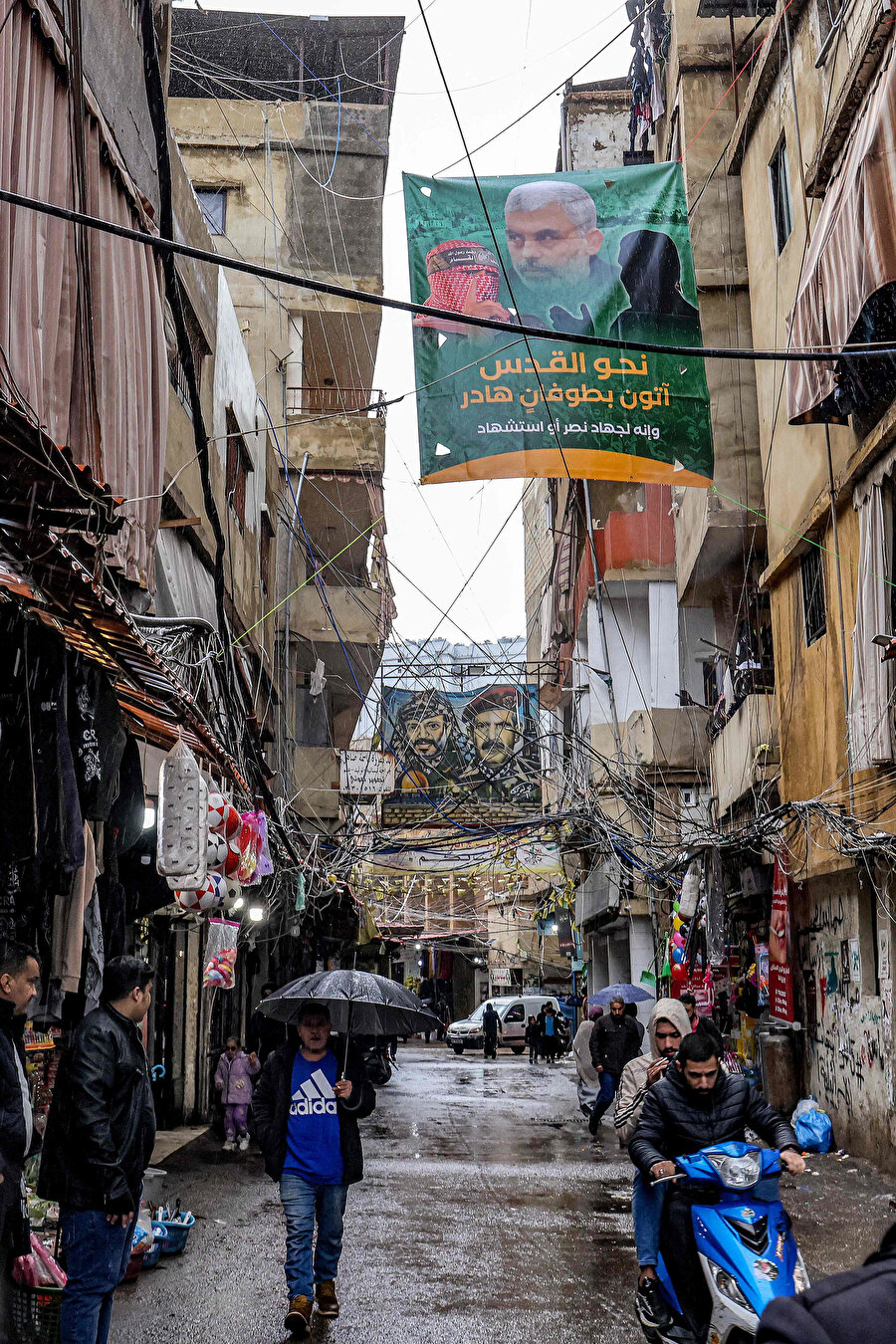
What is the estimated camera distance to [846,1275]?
160 cm

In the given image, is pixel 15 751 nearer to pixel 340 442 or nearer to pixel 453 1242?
pixel 453 1242

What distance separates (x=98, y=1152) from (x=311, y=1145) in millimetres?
2032

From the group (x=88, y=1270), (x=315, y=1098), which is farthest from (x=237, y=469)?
(x=88, y=1270)

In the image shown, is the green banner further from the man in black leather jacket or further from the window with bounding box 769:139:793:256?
the man in black leather jacket

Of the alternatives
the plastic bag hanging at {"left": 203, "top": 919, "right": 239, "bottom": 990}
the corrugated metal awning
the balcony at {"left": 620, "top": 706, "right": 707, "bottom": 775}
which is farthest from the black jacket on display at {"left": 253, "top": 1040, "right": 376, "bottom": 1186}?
the balcony at {"left": 620, "top": 706, "right": 707, "bottom": 775}

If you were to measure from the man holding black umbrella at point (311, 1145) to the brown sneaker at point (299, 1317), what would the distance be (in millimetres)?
59

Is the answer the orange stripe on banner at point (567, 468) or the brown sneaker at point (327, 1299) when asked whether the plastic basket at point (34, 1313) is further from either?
the orange stripe on banner at point (567, 468)

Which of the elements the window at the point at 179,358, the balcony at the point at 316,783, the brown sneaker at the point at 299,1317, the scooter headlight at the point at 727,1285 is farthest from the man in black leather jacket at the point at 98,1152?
the balcony at the point at 316,783

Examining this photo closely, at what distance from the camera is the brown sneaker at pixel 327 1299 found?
6.51 m

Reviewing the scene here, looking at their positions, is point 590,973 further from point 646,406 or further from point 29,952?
point 29,952

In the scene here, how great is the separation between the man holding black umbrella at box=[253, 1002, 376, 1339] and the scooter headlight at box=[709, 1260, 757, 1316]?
2.43 m

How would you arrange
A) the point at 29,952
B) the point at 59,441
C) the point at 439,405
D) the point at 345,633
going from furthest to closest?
the point at 345,633
the point at 439,405
the point at 59,441
the point at 29,952

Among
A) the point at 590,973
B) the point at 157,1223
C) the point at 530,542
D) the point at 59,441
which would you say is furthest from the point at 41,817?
the point at 530,542

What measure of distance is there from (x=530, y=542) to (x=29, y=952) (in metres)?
44.6
